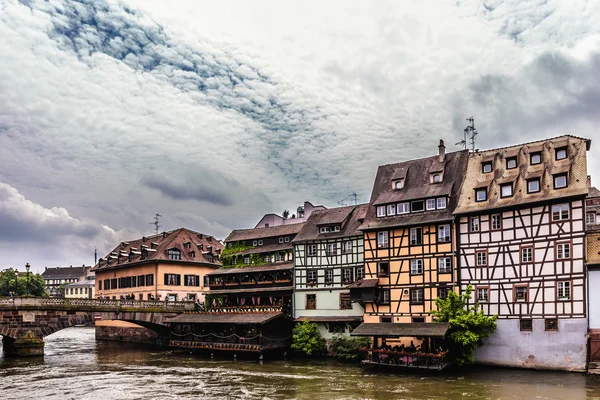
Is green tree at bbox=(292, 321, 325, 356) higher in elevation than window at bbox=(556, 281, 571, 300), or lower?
lower

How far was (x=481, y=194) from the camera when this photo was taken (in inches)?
1695

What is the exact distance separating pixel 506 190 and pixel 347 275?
15.3 meters

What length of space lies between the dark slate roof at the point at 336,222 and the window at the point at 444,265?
8105 millimetres

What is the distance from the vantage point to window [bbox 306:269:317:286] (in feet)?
172

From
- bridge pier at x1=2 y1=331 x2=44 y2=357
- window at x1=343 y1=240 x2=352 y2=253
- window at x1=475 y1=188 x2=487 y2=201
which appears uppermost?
window at x1=475 y1=188 x2=487 y2=201

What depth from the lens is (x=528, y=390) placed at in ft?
105

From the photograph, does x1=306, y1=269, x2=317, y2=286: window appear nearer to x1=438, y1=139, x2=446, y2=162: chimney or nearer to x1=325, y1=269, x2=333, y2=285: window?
x1=325, y1=269, x2=333, y2=285: window

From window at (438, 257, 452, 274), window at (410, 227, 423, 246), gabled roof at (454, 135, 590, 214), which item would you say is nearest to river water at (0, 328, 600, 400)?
window at (438, 257, 452, 274)

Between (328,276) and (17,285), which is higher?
(328,276)

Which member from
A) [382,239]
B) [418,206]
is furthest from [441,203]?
[382,239]

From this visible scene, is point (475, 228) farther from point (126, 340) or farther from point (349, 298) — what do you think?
point (126, 340)

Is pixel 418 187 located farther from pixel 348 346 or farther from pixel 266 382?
pixel 266 382

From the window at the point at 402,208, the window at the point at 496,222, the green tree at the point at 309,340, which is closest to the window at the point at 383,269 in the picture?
the window at the point at 402,208

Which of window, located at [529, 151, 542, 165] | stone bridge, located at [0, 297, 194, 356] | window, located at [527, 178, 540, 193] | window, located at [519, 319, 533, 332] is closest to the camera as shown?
window, located at [519, 319, 533, 332]
